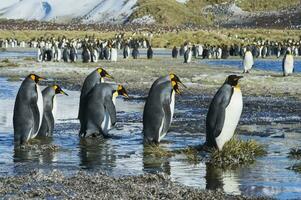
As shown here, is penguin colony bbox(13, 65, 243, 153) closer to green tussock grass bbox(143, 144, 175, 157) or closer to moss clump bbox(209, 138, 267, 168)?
moss clump bbox(209, 138, 267, 168)

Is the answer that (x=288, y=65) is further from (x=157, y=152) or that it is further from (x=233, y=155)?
(x=233, y=155)

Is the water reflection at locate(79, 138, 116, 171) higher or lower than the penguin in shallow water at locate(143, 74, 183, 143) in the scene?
lower

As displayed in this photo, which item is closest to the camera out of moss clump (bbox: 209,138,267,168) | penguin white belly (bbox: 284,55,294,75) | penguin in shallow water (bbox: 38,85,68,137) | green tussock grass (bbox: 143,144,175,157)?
moss clump (bbox: 209,138,267,168)

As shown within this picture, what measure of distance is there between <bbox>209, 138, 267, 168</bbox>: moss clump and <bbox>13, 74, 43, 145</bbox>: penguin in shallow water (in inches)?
120

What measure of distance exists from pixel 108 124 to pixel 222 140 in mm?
2577

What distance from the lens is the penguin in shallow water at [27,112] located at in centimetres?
1086

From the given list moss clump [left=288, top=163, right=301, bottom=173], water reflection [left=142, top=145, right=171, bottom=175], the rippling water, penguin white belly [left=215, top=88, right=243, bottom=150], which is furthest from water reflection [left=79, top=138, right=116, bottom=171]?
moss clump [left=288, top=163, right=301, bottom=173]

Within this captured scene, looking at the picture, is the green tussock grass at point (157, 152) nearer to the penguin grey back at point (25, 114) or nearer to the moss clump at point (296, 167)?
the moss clump at point (296, 167)

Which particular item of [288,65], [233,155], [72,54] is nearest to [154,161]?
[233,155]

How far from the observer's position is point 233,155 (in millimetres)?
9180

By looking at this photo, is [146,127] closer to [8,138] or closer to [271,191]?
[8,138]

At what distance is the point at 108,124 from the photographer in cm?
1191

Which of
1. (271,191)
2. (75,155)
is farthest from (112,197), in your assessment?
(75,155)

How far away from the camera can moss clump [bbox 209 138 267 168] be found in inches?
356
